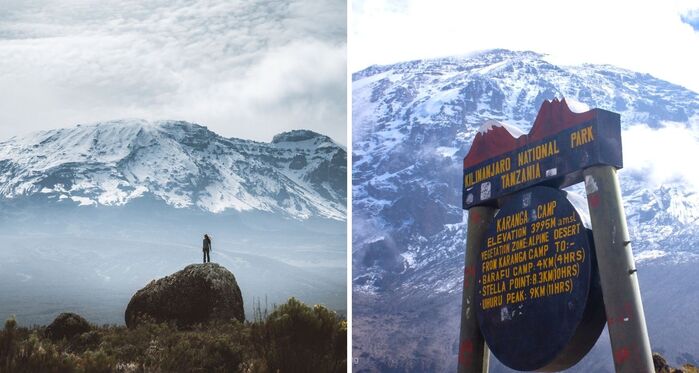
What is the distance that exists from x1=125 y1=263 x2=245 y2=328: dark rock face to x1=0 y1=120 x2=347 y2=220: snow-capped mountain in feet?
4.13

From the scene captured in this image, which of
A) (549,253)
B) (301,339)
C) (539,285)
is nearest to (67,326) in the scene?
(301,339)

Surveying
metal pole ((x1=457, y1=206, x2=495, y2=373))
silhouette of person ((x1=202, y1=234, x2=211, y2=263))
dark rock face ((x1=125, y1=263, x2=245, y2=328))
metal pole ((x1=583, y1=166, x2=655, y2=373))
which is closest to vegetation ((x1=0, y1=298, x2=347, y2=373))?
dark rock face ((x1=125, y1=263, x2=245, y2=328))

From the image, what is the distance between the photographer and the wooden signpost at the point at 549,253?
759cm

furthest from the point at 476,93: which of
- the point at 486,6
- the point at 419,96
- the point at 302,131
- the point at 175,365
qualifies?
the point at 175,365

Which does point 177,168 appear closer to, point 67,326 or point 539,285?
point 67,326

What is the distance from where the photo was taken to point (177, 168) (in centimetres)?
1236

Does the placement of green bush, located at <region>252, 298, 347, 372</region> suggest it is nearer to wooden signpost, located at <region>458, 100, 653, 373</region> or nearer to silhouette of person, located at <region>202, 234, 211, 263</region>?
silhouette of person, located at <region>202, 234, 211, 263</region>

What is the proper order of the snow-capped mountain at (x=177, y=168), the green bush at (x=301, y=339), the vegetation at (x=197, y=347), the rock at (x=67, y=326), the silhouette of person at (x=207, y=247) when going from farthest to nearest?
the silhouette of person at (x=207, y=247) < the snow-capped mountain at (x=177, y=168) < the green bush at (x=301, y=339) < the rock at (x=67, y=326) < the vegetation at (x=197, y=347)

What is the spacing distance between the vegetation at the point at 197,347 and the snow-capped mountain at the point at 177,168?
176cm

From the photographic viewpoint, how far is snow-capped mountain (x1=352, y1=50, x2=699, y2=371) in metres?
18.5

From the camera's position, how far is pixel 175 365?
9508mm

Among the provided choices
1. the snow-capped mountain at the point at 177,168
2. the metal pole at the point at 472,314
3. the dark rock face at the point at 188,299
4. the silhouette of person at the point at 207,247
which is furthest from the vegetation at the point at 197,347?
the metal pole at the point at 472,314

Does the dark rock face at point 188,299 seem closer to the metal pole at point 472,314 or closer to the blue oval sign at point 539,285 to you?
the metal pole at point 472,314

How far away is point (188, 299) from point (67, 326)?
132 centimetres
